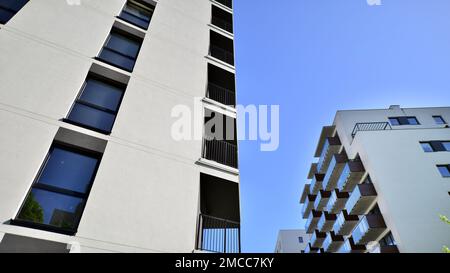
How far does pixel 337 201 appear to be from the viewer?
26.2 meters

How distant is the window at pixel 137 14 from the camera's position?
422 inches

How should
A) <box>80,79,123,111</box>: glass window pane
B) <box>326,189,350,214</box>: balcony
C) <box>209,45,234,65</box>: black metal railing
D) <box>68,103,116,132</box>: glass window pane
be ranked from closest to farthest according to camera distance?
<box>68,103,116,132</box>: glass window pane → <box>80,79,123,111</box>: glass window pane → <box>209,45,234,65</box>: black metal railing → <box>326,189,350,214</box>: balcony

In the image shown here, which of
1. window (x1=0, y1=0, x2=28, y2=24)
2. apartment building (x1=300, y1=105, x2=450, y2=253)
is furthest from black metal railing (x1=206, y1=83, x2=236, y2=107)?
apartment building (x1=300, y1=105, x2=450, y2=253)

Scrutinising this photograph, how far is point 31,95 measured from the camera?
6.32m

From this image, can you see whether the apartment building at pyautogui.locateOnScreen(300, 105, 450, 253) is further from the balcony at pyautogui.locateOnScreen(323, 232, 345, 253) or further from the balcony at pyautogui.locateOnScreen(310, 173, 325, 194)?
the balcony at pyautogui.locateOnScreen(310, 173, 325, 194)

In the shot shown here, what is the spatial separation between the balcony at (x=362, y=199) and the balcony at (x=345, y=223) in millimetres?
715

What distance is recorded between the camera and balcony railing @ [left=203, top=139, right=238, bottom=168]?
880 cm

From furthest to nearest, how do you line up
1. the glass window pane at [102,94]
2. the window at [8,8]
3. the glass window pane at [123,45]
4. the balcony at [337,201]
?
the balcony at [337,201]
the glass window pane at [123,45]
the window at [8,8]
the glass window pane at [102,94]

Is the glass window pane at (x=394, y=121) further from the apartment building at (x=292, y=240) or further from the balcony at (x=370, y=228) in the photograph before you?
the apartment building at (x=292, y=240)

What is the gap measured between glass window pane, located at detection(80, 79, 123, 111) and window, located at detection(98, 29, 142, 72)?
2.56 ft

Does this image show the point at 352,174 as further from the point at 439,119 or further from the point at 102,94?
the point at 102,94

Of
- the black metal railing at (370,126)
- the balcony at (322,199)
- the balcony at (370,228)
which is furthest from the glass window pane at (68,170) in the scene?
the balcony at (322,199)

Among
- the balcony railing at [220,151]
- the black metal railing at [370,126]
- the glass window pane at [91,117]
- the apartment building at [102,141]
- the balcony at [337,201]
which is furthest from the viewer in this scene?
the black metal railing at [370,126]
